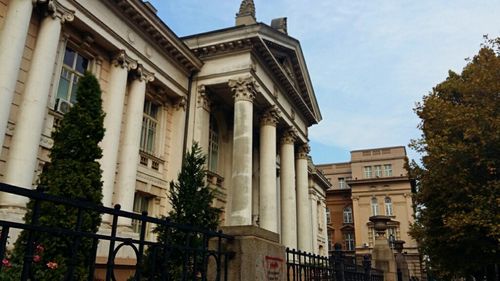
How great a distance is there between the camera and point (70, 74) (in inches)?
548

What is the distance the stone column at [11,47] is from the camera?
10539 millimetres

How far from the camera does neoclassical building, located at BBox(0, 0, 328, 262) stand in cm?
1135

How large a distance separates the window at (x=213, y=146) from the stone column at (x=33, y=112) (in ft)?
33.9

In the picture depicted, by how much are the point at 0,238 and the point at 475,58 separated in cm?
2228

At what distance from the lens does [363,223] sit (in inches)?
2000

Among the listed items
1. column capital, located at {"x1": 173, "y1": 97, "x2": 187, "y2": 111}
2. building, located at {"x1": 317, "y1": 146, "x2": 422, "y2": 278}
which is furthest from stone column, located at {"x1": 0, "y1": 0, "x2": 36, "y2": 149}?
building, located at {"x1": 317, "y1": 146, "x2": 422, "y2": 278}

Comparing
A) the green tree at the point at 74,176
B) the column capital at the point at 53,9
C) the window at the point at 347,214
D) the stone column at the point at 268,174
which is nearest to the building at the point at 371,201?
the window at the point at 347,214

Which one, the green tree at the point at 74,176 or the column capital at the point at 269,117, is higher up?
the column capital at the point at 269,117

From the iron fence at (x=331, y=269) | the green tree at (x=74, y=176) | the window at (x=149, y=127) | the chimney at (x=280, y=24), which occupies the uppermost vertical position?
the chimney at (x=280, y=24)

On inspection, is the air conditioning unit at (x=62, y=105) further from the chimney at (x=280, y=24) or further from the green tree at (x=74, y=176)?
the chimney at (x=280, y=24)

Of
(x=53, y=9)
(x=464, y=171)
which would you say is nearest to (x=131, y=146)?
(x=53, y=9)

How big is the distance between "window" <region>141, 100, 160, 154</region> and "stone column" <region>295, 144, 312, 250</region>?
11152 millimetres

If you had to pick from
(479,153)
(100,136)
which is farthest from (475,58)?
(100,136)

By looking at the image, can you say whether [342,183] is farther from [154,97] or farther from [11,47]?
[11,47]
